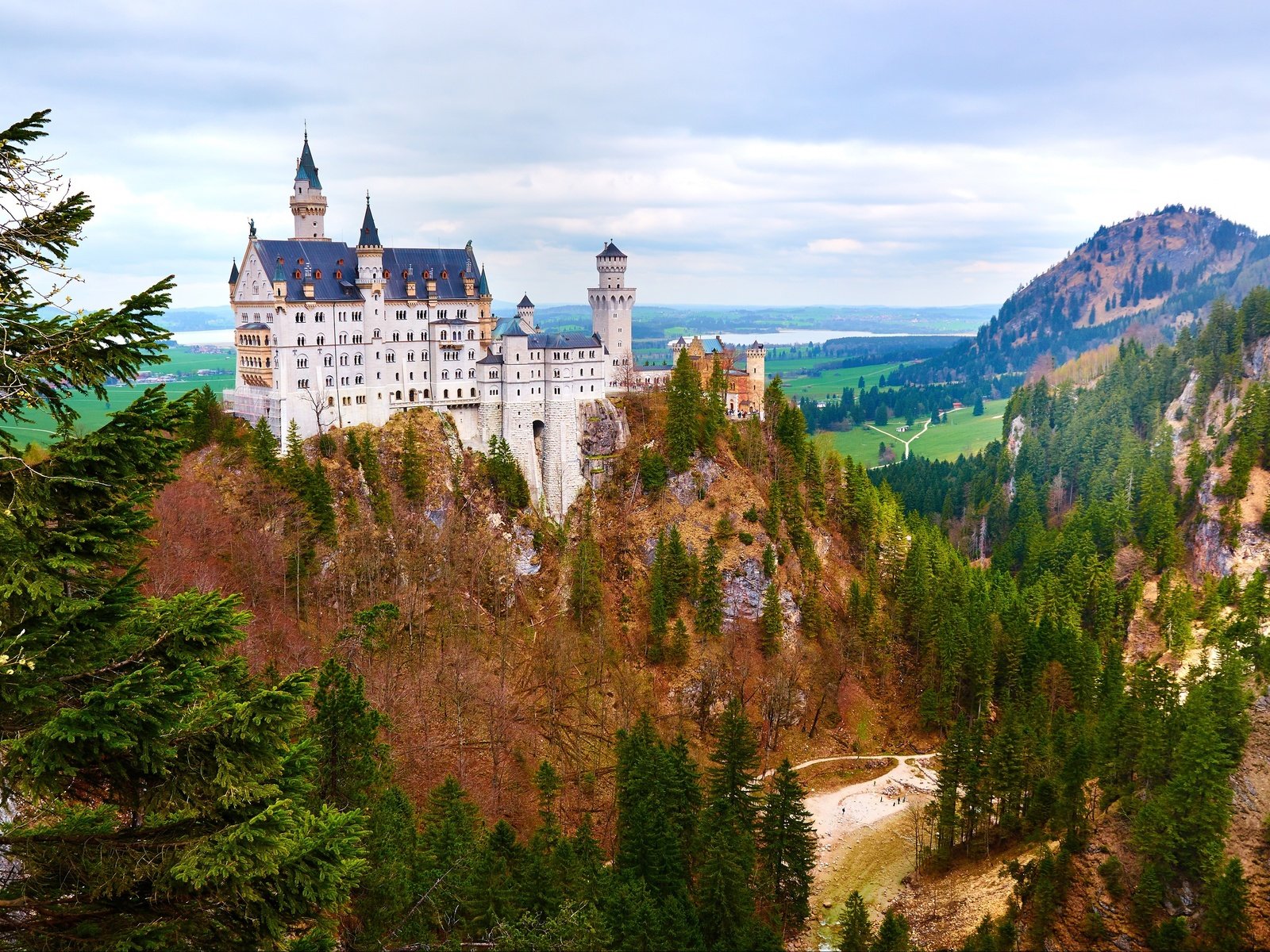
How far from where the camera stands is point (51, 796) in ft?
44.1

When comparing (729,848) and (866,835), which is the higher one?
(729,848)

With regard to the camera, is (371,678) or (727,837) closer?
(727,837)

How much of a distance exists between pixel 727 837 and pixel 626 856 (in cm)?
532

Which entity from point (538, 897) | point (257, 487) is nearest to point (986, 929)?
A: point (538, 897)

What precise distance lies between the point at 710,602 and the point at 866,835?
24.2 metres

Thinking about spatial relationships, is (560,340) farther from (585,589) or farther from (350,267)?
(585,589)

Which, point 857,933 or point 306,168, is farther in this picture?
point 306,168

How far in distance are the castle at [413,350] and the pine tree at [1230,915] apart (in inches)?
2378

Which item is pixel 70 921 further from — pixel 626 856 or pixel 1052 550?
pixel 1052 550

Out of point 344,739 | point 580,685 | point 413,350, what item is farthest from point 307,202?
point 344,739

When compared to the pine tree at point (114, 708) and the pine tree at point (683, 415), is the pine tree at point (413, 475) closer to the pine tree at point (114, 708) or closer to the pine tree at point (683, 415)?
the pine tree at point (683, 415)

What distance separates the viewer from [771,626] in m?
86.4

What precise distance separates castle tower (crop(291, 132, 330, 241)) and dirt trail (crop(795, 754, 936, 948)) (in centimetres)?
6086

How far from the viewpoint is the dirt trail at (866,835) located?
61312mm
